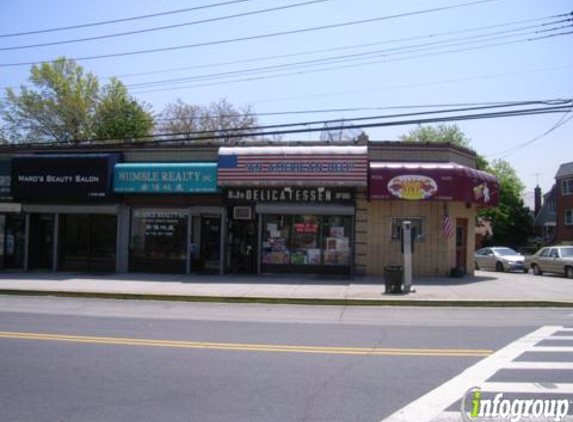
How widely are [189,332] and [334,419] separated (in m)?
5.31

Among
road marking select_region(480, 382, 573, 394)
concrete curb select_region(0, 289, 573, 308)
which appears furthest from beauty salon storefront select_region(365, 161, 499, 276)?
road marking select_region(480, 382, 573, 394)

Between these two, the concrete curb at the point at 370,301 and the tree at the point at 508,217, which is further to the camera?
the tree at the point at 508,217

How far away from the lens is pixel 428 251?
19.3 m

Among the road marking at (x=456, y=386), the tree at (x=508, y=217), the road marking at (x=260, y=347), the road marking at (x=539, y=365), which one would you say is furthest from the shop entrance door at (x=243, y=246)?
the tree at (x=508, y=217)

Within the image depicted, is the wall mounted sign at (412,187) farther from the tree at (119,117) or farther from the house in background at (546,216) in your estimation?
the house in background at (546,216)

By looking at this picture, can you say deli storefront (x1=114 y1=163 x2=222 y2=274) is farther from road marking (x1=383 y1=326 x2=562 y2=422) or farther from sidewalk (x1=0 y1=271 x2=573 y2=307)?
road marking (x1=383 y1=326 x2=562 y2=422)

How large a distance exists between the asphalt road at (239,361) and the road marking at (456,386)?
0.48ft

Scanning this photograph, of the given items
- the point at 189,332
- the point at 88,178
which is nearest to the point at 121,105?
the point at 88,178

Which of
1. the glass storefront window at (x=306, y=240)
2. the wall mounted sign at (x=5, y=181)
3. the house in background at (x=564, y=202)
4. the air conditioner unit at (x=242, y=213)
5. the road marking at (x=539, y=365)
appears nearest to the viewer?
the road marking at (x=539, y=365)

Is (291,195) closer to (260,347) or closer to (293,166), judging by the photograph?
(293,166)

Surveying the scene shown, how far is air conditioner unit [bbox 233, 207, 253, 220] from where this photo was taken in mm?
20156

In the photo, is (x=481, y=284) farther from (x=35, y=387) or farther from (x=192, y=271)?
(x=35, y=387)

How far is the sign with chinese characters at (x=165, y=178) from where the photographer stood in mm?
19453

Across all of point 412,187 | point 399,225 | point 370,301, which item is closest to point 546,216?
point 399,225
